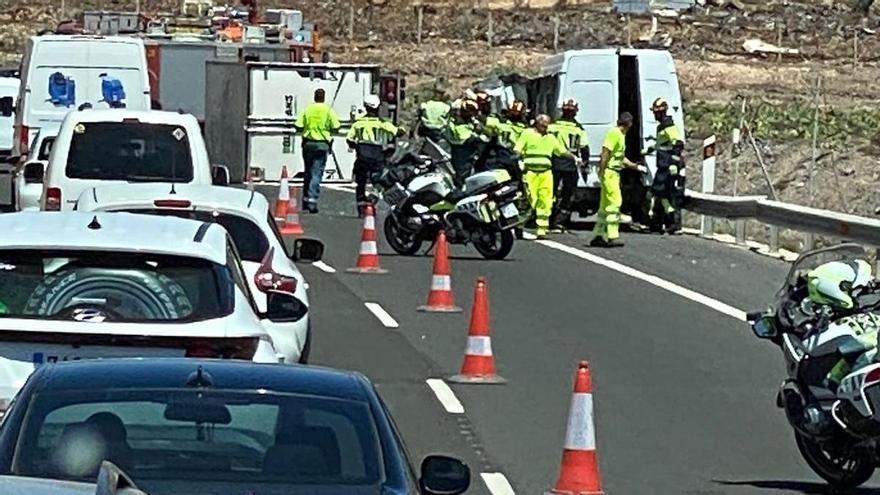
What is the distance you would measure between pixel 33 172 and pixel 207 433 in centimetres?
1701

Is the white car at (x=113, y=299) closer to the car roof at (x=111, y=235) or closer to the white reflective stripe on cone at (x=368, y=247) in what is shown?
the car roof at (x=111, y=235)

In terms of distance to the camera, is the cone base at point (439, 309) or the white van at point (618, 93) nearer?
the cone base at point (439, 309)

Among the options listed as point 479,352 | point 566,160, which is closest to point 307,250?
point 479,352

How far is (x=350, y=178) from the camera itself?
121ft

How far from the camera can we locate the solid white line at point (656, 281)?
65.5 feet

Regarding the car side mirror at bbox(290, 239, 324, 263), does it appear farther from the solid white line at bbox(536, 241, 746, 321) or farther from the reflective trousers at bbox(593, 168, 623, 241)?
the reflective trousers at bbox(593, 168, 623, 241)

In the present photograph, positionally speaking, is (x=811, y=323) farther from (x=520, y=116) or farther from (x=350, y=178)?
(x=350, y=178)

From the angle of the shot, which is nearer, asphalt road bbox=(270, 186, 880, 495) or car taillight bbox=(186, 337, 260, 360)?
car taillight bbox=(186, 337, 260, 360)

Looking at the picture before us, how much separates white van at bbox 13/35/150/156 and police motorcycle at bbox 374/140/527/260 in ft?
13.3

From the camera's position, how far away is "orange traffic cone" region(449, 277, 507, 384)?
14961 mm

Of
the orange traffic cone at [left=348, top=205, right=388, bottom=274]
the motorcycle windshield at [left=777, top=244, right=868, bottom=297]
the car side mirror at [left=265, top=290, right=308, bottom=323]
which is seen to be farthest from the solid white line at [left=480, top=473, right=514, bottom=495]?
the orange traffic cone at [left=348, top=205, right=388, bottom=274]

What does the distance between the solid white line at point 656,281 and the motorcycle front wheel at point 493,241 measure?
1029mm

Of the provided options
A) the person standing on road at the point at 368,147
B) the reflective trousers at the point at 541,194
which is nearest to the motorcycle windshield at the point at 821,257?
the reflective trousers at the point at 541,194

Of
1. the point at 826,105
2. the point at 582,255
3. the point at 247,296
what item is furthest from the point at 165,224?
the point at 826,105
